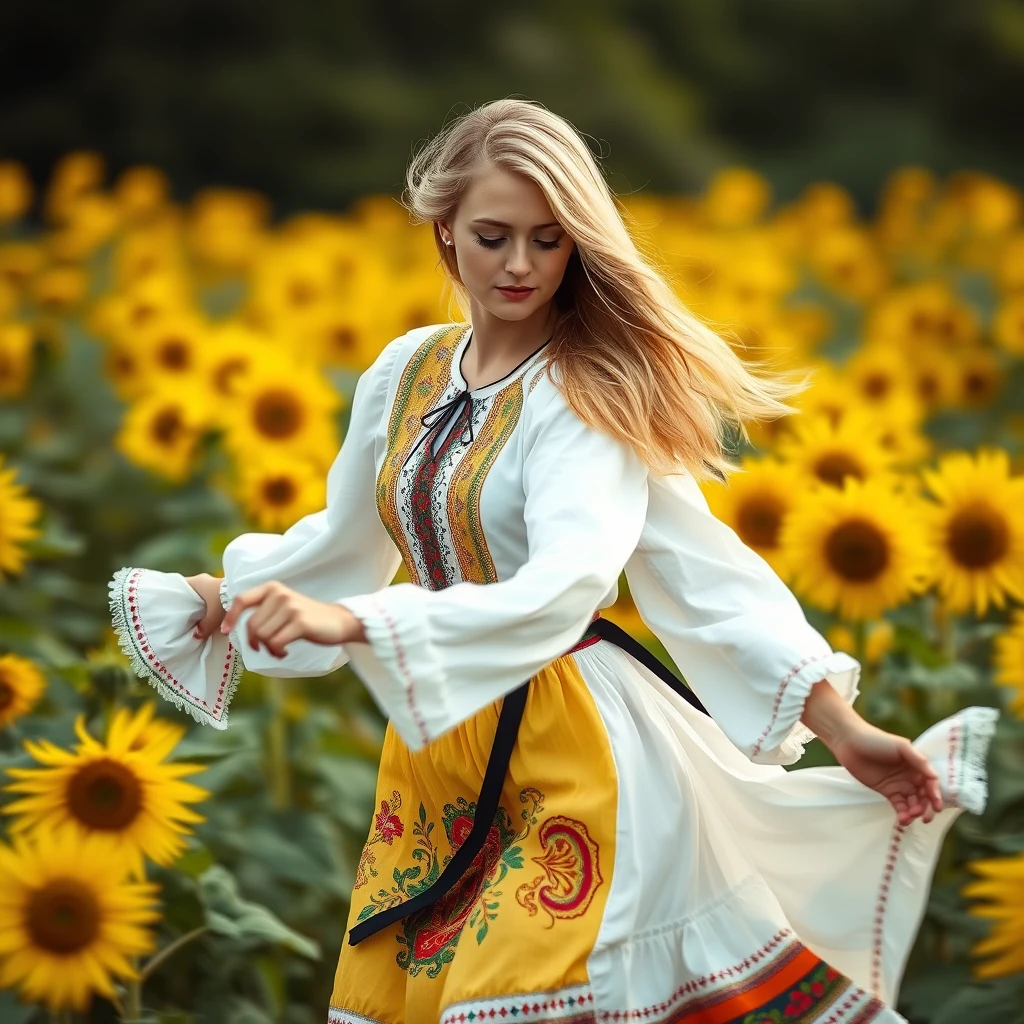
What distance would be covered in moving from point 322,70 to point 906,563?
11.1 metres

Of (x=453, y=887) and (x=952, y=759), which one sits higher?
(x=952, y=759)

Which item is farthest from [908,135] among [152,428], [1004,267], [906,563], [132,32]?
[906,563]

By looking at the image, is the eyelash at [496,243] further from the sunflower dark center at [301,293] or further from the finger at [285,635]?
the sunflower dark center at [301,293]

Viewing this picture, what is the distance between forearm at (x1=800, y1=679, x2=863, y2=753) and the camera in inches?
87.1

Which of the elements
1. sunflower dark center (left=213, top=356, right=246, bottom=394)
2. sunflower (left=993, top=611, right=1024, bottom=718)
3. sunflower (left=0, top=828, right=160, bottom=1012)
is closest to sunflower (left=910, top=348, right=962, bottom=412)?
sunflower dark center (left=213, top=356, right=246, bottom=394)

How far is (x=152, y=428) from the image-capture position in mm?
4801

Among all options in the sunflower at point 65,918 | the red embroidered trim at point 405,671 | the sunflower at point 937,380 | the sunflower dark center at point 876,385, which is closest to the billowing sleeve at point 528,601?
the red embroidered trim at point 405,671

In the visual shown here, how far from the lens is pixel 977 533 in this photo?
3.40 m

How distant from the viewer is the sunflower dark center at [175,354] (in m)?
5.33

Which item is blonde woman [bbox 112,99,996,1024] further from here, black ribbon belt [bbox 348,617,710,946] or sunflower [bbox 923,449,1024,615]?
sunflower [bbox 923,449,1024,615]

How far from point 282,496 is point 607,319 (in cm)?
194

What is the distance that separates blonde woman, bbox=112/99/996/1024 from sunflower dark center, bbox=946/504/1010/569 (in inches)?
41.9

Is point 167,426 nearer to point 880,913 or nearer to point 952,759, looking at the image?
point 880,913

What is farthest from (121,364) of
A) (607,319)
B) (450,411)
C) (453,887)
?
(453,887)
